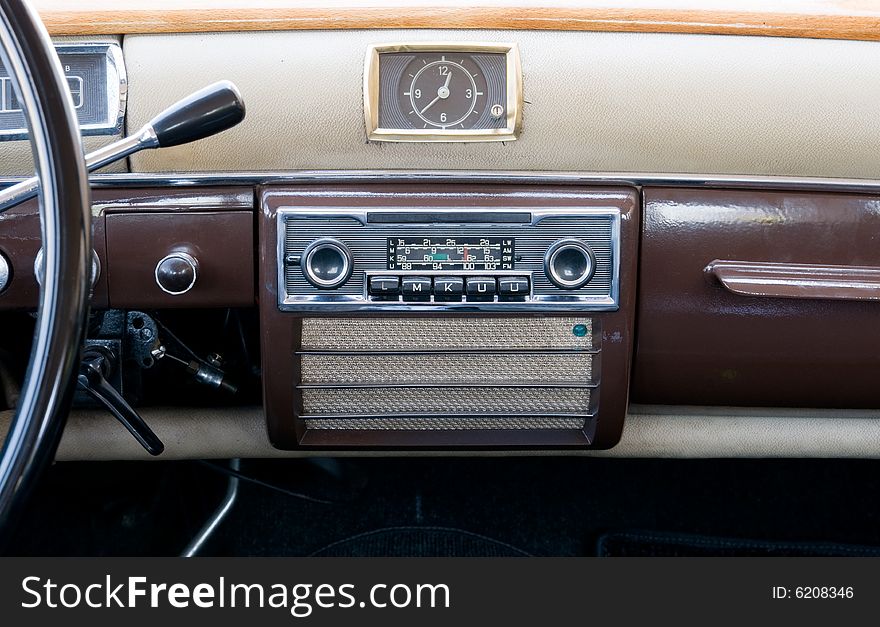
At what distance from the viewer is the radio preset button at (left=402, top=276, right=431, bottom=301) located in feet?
2.80

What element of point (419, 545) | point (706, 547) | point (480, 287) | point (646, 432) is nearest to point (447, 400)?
point (480, 287)

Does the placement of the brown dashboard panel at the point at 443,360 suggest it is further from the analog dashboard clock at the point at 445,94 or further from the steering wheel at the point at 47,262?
the steering wheel at the point at 47,262

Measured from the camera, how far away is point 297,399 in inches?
36.5

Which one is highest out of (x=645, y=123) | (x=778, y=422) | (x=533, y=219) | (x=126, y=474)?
(x=645, y=123)

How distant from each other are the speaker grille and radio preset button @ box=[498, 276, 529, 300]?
0.03m

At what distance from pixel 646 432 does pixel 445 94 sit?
48 centimetres

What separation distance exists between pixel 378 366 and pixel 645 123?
1.29 ft

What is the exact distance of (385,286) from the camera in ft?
2.81

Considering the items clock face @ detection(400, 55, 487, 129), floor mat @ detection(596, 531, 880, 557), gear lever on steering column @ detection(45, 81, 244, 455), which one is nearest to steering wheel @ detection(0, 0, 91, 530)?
gear lever on steering column @ detection(45, 81, 244, 455)

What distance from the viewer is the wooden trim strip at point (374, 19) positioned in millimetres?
893
